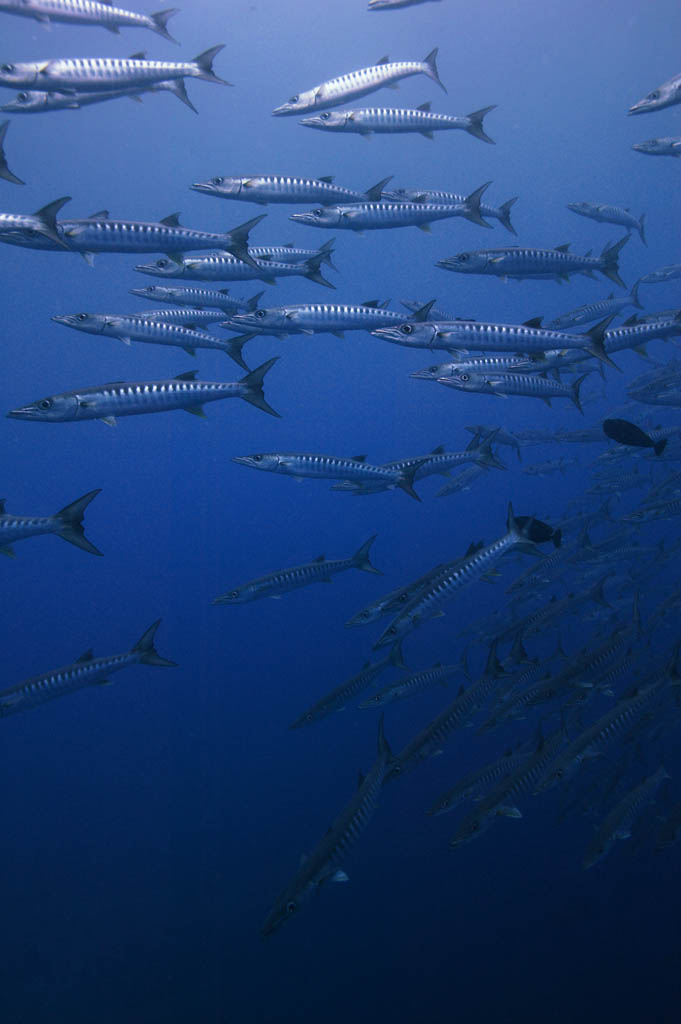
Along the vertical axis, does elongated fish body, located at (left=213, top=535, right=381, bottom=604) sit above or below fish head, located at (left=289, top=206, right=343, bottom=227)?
below

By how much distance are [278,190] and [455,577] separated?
150 inches

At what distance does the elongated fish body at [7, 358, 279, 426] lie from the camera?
4.77m

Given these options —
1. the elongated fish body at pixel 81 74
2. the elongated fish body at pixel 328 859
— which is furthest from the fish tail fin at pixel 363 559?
the elongated fish body at pixel 81 74

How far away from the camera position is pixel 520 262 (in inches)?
223

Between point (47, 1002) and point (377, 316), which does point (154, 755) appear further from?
point (377, 316)

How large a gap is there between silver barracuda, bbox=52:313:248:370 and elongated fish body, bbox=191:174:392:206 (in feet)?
4.04

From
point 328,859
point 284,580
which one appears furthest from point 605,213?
point 328,859

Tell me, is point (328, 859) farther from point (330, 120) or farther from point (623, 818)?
point (330, 120)

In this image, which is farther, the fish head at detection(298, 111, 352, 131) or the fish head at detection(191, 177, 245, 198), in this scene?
the fish head at detection(298, 111, 352, 131)

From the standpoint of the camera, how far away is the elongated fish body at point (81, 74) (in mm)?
4648

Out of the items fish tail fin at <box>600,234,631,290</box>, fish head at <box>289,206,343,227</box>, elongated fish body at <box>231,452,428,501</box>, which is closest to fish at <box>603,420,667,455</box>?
fish tail fin at <box>600,234,631,290</box>

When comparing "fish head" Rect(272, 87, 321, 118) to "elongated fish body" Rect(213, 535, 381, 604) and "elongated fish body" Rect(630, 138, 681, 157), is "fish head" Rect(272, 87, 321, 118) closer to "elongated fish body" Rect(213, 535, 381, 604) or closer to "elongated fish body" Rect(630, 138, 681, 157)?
"elongated fish body" Rect(630, 138, 681, 157)

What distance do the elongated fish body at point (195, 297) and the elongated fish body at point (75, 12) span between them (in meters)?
2.01

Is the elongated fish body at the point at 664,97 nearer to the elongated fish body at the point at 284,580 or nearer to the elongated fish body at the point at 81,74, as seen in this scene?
the elongated fish body at the point at 81,74
